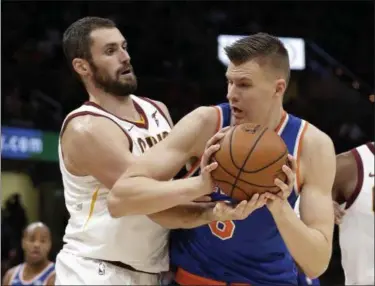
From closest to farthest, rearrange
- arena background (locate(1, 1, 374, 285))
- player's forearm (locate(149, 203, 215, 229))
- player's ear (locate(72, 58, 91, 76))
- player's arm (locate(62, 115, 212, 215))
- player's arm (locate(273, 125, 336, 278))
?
player's arm (locate(273, 125, 336, 278)) → player's forearm (locate(149, 203, 215, 229)) → player's arm (locate(62, 115, 212, 215)) → player's ear (locate(72, 58, 91, 76)) → arena background (locate(1, 1, 374, 285))

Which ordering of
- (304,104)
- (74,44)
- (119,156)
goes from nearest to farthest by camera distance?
1. (119,156)
2. (74,44)
3. (304,104)

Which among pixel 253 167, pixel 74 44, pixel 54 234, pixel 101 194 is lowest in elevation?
pixel 54 234

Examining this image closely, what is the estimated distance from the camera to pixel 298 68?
451 inches

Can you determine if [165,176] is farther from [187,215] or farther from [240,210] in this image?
[240,210]

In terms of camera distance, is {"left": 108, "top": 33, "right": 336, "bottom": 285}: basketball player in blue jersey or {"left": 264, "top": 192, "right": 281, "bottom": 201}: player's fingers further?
{"left": 108, "top": 33, "right": 336, "bottom": 285}: basketball player in blue jersey

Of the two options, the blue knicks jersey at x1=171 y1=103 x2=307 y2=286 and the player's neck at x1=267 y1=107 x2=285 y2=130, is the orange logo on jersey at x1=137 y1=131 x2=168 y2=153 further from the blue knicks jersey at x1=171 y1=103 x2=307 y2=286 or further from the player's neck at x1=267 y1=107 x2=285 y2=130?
the player's neck at x1=267 y1=107 x2=285 y2=130

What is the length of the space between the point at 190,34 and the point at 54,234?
141 inches

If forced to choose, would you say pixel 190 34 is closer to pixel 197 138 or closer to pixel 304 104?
pixel 304 104

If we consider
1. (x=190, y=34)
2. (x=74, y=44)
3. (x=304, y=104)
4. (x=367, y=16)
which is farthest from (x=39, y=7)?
(x=74, y=44)

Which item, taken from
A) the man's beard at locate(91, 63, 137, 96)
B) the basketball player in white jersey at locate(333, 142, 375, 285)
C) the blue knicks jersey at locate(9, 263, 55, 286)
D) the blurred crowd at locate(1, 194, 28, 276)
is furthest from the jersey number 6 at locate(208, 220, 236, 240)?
the blurred crowd at locate(1, 194, 28, 276)

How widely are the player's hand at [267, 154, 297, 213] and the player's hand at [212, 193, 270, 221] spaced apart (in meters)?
0.03

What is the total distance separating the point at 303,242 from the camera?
286 centimetres

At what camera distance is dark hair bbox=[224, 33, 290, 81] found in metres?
3.05

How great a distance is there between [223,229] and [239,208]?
46 cm
